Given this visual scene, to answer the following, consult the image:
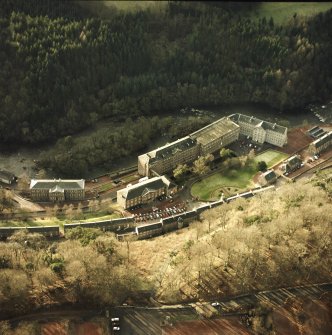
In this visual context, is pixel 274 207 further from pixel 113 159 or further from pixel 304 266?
pixel 113 159

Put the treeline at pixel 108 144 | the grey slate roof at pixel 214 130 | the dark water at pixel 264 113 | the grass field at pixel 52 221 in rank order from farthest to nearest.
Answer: the dark water at pixel 264 113 → the grey slate roof at pixel 214 130 → the treeline at pixel 108 144 → the grass field at pixel 52 221

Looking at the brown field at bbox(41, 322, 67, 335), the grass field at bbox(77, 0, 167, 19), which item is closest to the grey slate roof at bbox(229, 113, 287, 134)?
the grass field at bbox(77, 0, 167, 19)

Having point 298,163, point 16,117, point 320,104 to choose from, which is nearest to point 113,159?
point 16,117

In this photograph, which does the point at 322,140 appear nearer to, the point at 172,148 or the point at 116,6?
the point at 172,148

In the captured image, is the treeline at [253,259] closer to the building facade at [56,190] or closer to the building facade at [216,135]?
the building facade at [56,190]

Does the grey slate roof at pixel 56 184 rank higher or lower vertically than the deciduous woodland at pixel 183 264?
lower

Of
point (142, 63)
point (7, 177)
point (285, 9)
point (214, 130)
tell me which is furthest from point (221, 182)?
point (285, 9)

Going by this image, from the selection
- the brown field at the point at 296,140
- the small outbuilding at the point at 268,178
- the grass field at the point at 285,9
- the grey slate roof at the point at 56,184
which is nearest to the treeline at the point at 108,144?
the grey slate roof at the point at 56,184
